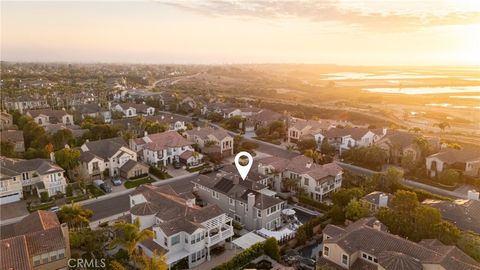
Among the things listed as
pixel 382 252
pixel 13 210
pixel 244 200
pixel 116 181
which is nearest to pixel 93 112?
pixel 116 181

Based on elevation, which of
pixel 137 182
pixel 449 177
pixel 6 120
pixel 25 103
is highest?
pixel 25 103

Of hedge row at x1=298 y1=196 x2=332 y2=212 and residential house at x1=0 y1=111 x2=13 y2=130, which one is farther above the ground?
residential house at x1=0 y1=111 x2=13 y2=130

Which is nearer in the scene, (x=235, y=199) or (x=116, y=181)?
(x=235, y=199)

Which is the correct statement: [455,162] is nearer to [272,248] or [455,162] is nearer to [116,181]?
[272,248]

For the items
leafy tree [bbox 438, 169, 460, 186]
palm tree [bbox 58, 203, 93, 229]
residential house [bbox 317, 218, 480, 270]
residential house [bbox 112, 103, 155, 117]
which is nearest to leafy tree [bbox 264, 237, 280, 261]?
residential house [bbox 317, 218, 480, 270]

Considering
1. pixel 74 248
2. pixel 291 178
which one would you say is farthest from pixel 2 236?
pixel 291 178

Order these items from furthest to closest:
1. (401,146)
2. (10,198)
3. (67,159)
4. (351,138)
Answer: (351,138), (401,146), (67,159), (10,198)

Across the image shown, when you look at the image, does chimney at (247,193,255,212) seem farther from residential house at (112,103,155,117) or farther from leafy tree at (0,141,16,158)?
residential house at (112,103,155,117)
